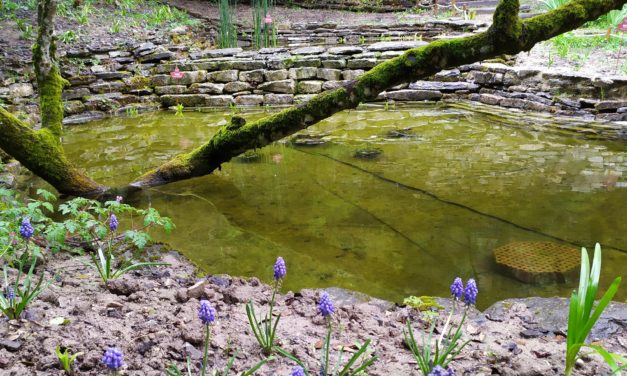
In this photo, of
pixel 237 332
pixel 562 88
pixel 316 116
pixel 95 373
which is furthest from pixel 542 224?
pixel 562 88

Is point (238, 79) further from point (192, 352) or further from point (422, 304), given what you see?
point (192, 352)

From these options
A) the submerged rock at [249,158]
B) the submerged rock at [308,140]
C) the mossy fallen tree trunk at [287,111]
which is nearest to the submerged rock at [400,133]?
the submerged rock at [308,140]

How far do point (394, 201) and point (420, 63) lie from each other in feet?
3.33

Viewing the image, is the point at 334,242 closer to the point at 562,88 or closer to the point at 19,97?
the point at 562,88

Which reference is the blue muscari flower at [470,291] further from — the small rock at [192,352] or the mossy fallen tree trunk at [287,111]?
the mossy fallen tree trunk at [287,111]

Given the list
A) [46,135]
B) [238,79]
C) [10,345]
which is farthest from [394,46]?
[10,345]

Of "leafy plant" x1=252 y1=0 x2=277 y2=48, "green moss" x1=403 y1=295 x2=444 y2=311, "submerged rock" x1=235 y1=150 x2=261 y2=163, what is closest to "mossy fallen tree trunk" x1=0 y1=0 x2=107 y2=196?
"submerged rock" x1=235 y1=150 x2=261 y2=163

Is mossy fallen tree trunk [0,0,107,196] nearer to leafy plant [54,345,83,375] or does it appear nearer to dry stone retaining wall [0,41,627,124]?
leafy plant [54,345,83,375]

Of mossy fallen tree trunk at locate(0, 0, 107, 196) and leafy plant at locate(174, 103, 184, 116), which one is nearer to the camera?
mossy fallen tree trunk at locate(0, 0, 107, 196)

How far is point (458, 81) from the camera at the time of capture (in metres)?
7.73

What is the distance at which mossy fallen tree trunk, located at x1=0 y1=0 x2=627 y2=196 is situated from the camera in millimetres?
3625

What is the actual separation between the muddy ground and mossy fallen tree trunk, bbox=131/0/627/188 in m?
1.63

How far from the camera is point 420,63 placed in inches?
147

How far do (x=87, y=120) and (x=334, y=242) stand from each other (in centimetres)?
530
